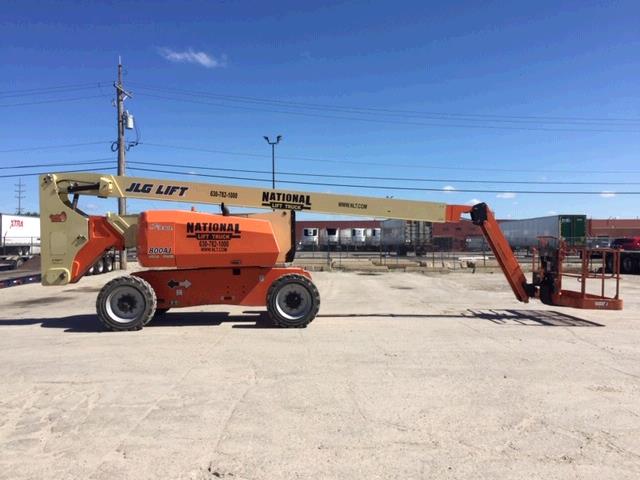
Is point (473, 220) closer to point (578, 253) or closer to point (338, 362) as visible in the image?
point (578, 253)

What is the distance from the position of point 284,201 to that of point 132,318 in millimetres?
4238

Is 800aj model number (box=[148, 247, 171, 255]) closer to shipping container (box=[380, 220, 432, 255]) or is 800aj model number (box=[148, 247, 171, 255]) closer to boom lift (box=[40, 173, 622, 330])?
boom lift (box=[40, 173, 622, 330])

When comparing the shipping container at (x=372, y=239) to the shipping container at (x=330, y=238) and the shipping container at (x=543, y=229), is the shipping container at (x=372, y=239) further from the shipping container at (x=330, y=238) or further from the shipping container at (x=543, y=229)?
the shipping container at (x=543, y=229)

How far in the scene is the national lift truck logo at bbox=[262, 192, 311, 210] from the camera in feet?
39.5

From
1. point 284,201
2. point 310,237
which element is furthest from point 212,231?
point 310,237

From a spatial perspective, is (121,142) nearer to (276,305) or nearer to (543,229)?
(276,305)

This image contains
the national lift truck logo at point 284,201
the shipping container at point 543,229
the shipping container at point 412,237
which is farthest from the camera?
the shipping container at point 412,237

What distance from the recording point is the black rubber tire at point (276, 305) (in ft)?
36.1

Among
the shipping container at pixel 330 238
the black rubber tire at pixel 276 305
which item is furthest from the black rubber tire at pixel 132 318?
the shipping container at pixel 330 238

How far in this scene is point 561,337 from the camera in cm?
1003

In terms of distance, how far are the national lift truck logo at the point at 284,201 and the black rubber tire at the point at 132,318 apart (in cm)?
329

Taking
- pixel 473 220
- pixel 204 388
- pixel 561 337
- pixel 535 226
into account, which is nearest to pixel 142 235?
pixel 204 388

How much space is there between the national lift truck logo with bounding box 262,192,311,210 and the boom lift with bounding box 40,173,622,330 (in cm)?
2

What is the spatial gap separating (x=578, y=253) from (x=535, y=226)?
4627cm
